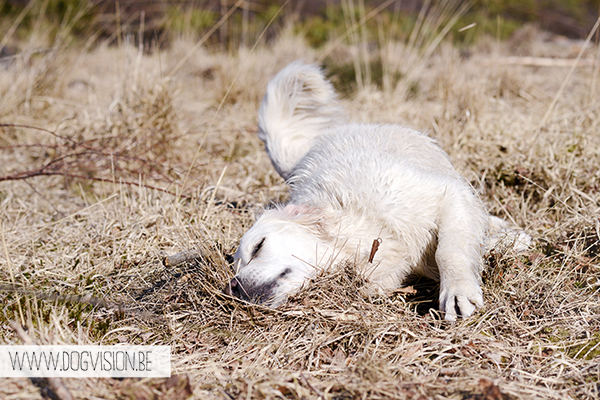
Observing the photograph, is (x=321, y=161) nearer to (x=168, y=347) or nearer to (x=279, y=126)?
(x=279, y=126)

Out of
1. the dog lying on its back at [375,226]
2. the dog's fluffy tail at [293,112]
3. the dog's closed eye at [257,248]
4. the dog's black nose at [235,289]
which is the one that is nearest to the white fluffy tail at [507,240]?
the dog lying on its back at [375,226]

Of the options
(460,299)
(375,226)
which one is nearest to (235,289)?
(375,226)

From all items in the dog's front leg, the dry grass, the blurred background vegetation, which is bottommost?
the dry grass

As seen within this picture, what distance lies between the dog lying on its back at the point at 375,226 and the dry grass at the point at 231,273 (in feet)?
0.35

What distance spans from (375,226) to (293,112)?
160cm

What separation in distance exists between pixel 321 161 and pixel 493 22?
31.8ft

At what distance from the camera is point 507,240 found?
2.63m

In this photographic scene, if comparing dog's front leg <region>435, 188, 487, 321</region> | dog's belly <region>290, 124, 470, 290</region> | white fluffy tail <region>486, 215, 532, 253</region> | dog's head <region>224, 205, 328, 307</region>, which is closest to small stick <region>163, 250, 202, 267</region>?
dog's head <region>224, 205, 328, 307</region>

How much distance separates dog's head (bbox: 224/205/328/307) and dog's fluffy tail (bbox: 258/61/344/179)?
133 centimetres

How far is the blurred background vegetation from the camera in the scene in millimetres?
8320

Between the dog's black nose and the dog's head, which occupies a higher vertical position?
the dog's head

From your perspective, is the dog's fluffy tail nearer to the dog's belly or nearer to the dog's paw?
the dog's belly

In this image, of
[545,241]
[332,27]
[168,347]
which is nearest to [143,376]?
[168,347]

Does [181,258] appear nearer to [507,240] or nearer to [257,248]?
[257,248]
